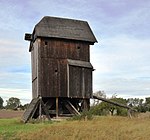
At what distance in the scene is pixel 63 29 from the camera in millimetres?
34125

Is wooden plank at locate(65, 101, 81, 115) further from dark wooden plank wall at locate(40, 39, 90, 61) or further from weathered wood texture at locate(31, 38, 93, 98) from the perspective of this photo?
dark wooden plank wall at locate(40, 39, 90, 61)

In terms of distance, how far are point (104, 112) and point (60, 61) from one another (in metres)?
14.2

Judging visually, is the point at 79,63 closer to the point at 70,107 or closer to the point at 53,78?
the point at 53,78

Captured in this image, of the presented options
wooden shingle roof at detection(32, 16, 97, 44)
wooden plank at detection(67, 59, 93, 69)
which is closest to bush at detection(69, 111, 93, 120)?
wooden plank at detection(67, 59, 93, 69)

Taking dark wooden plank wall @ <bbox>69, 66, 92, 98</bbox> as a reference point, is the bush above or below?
below

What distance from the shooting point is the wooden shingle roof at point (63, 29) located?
33094 mm

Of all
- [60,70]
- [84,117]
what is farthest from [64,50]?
[84,117]

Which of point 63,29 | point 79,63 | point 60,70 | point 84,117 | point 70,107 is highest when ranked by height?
point 63,29

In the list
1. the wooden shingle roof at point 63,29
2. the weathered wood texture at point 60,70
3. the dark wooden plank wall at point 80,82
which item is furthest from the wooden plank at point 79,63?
the wooden shingle roof at point 63,29

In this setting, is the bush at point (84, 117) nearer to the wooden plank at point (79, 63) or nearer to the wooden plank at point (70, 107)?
the wooden plank at point (70, 107)

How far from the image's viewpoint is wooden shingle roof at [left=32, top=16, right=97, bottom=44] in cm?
3309

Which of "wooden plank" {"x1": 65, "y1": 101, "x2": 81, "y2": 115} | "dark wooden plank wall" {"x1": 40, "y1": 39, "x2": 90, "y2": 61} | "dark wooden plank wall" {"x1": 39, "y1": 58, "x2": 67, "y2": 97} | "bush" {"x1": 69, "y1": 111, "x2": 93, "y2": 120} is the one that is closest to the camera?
"bush" {"x1": 69, "y1": 111, "x2": 93, "y2": 120}

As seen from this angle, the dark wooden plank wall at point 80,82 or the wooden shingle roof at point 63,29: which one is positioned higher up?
the wooden shingle roof at point 63,29

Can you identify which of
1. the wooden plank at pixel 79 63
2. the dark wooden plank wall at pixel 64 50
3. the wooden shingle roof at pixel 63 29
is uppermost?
the wooden shingle roof at pixel 63 29
